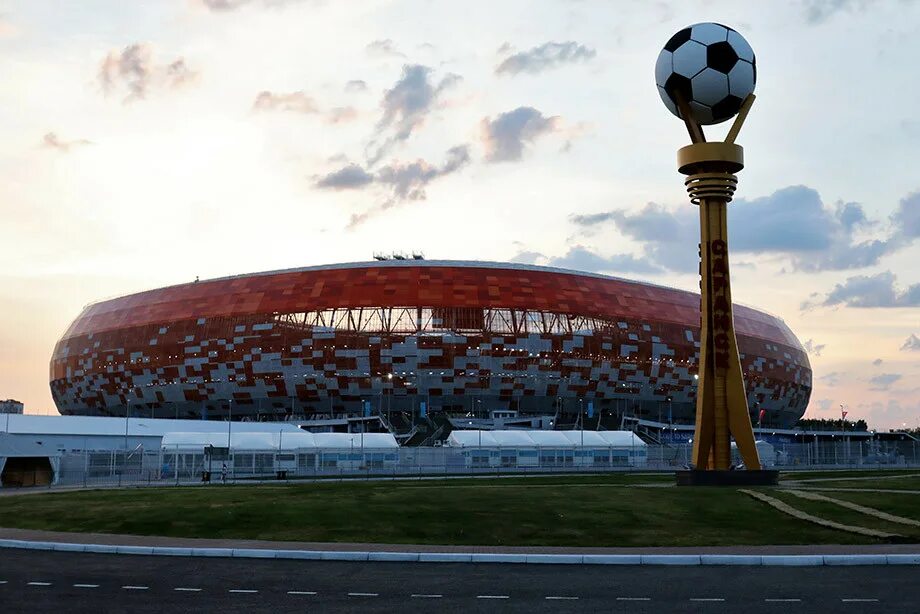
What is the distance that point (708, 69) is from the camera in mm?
35969

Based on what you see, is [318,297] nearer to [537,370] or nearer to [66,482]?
[537,370]

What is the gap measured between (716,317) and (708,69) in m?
8.97

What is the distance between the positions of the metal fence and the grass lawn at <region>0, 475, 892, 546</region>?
27502 mm

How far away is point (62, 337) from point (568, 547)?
14573 centimetres

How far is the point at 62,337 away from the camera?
15262cm

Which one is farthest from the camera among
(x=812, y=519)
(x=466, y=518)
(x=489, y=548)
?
(x=466, y=518)

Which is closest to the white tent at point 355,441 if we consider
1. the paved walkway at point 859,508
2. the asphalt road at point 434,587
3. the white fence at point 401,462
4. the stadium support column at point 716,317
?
Result: the white fence at point 401,462

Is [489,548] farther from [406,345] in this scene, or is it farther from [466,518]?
[406,345]

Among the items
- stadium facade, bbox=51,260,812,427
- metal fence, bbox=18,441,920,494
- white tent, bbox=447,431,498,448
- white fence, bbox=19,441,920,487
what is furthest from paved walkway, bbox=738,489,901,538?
stadium facade, bbox=51,260,812,427

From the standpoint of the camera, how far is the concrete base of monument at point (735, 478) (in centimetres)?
3462

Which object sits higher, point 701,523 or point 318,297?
point 318,297

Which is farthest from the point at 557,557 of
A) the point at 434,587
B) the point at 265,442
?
the point at 265,442

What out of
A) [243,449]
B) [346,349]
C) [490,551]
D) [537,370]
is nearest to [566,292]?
[537,370]

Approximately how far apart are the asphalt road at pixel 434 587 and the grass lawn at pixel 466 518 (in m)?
3.90
